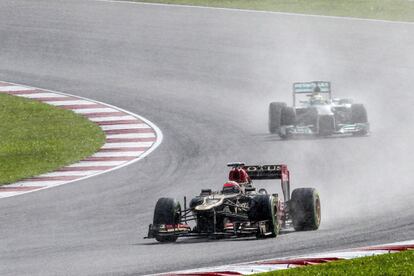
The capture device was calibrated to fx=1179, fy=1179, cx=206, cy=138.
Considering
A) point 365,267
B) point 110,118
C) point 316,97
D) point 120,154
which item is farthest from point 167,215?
point 110,118

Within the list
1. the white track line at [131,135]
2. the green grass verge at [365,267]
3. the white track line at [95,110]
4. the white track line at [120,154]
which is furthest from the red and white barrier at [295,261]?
the white track line at [95,110]

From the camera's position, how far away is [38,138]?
3181cm

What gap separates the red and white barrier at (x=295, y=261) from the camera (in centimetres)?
1561

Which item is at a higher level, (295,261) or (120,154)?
(120,154)

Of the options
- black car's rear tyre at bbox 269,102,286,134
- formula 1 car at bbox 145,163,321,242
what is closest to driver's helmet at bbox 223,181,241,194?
formula 1 car at bbox 145,163,321,242

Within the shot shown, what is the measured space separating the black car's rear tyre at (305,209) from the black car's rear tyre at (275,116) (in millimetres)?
12450

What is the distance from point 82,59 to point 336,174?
18166 millimetres

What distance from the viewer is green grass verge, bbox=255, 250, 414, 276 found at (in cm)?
1470

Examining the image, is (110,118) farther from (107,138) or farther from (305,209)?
(305,209)

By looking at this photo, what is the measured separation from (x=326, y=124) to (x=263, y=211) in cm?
1298

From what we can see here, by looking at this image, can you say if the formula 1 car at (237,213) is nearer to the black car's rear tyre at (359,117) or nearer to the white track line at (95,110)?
the black car's rear tyre at (359,117)

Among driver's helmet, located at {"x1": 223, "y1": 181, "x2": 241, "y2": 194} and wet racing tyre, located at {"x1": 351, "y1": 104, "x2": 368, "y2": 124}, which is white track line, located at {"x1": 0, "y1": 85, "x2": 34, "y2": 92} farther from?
driver's helmet, located at {"x1": 223, "y1": 181, "x2": 241, "y2": 194}

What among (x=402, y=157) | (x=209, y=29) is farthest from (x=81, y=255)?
(x=209, y=29)

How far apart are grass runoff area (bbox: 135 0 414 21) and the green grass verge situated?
106 feet
